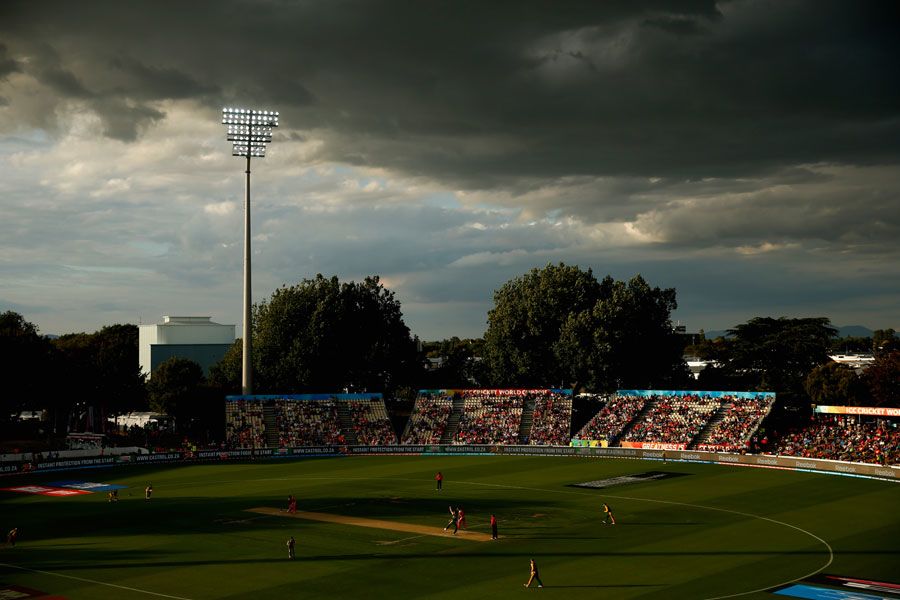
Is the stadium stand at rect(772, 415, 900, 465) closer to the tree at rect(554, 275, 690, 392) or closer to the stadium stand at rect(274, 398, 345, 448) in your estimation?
the tree at rect(554, 275, 690, 392)

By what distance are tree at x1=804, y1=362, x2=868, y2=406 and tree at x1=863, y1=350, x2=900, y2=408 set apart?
11.5ft

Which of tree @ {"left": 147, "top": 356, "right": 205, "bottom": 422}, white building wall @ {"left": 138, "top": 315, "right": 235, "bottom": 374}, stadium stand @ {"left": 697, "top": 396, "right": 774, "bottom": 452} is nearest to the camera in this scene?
stadium stand @ {"left": 697, "top": 396, "right": 774, "bottom": 452}

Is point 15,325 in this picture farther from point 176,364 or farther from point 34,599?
point 34,599

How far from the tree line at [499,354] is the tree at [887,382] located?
6803 mm

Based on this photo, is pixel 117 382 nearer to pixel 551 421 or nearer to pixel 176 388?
pixel 176 388

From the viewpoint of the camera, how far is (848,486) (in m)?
62.6

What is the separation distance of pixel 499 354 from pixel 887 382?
139 ft

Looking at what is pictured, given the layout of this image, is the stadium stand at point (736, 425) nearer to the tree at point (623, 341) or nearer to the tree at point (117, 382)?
the tree at point (623, 341)

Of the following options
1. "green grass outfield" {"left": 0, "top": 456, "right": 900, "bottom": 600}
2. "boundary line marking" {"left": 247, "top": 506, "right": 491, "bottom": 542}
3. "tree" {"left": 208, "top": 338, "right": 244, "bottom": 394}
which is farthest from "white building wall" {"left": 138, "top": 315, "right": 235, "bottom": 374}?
"boundary line marking" {"left": 247, "top": 506, "right": 491, "bottom": 542}

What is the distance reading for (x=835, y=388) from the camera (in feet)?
318

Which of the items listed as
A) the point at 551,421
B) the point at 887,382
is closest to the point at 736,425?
the point at 887,382

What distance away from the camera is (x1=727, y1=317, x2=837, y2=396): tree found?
109000mm

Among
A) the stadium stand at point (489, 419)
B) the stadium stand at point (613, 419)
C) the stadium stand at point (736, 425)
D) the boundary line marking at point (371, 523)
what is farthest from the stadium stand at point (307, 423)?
the boundary line marking at point (371, 523)

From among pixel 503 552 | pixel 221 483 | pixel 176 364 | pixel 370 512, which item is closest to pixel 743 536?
pixel 503 552
